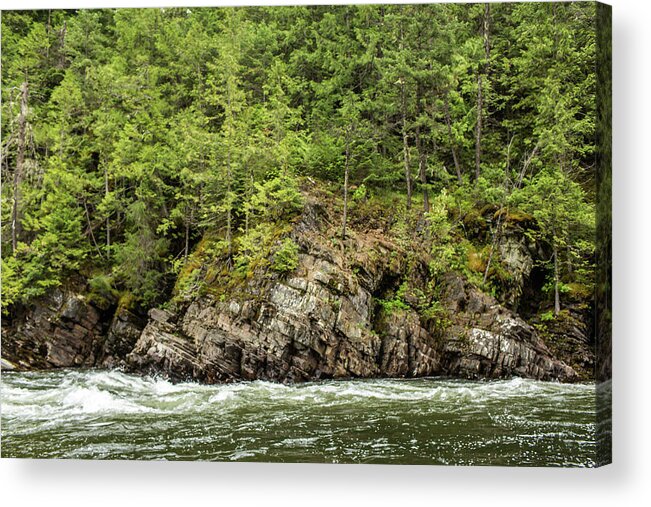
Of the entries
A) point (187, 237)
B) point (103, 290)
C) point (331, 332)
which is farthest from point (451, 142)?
point (103, 290)

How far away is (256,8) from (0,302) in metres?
4.75

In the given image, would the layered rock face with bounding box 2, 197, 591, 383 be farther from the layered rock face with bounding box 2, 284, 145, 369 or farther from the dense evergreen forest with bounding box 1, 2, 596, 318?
the dense evergreen forest with bounding box 1, 2, 596, 318

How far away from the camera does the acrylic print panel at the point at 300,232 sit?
351 inches

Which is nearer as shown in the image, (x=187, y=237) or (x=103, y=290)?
(x=103, y=290)

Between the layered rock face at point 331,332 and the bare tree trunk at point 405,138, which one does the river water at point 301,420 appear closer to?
the layered rock face at point 331,332

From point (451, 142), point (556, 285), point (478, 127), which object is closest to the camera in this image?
point (556, 285)

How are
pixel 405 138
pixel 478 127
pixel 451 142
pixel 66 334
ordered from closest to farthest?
pixel 478 127 < pixel 451 142 < pixel 405 138 < pixel 66 334

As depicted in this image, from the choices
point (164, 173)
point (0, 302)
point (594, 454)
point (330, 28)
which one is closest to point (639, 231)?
point (594, 454)

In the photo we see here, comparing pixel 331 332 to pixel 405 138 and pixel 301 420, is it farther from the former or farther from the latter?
pixel 405 138

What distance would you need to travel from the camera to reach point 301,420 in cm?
905

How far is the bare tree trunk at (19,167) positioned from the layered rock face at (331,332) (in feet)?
6.43

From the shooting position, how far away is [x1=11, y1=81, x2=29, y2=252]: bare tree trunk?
998 centimetres

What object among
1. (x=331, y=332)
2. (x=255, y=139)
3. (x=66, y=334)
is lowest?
(x=66, y=334)

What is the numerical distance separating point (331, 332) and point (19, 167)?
4.39m
